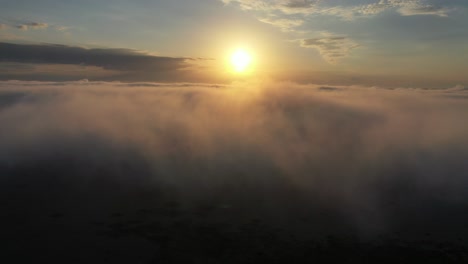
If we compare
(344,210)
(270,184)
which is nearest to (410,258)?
(344,210)

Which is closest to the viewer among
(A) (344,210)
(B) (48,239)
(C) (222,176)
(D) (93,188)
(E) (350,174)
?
(B) (48,239)

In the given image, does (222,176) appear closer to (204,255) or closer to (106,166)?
(106,166)

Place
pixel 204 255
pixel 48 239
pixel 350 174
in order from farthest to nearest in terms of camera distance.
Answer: pixel 350 174 < pixel 48 239 < pixel 204 255

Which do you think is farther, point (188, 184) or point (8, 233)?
point (188, 184)

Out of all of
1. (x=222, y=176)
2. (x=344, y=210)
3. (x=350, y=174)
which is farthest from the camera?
(x=350, y=174)

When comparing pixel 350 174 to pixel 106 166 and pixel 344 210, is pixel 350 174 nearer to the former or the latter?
pixel 344 210

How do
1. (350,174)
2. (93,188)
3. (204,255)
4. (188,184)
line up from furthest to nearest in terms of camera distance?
(350,174) < (188,184) < (93,188) < (204,255)

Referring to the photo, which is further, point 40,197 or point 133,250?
point 40,197

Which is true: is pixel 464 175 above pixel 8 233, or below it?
above

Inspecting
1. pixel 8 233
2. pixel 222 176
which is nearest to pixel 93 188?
pixel 8 233
